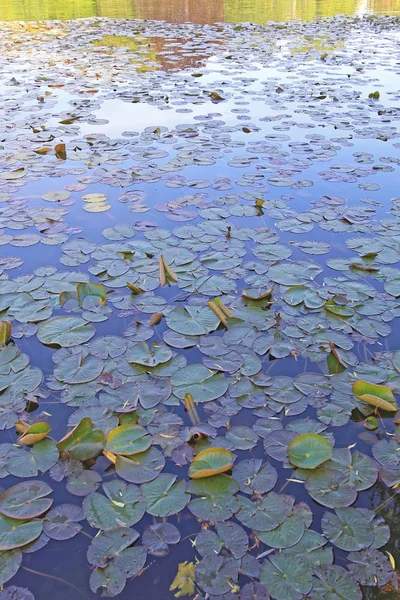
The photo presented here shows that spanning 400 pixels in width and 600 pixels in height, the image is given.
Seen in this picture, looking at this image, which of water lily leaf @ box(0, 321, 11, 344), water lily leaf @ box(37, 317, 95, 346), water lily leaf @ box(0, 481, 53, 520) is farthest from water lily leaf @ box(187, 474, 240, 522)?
water lily leaf @ box(0, 321, 11, 344)

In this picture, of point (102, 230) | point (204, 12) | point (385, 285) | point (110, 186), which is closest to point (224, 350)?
point (385, 285)

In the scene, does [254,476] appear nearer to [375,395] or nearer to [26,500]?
[375,395]

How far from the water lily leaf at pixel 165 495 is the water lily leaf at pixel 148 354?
24.8 inches

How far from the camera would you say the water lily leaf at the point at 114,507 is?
1688mm

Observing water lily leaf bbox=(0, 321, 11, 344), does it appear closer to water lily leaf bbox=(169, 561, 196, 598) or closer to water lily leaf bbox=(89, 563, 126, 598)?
water lily leaf bbox=(89, 563, 126, 598)

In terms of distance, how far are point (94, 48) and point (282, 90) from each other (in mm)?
6061

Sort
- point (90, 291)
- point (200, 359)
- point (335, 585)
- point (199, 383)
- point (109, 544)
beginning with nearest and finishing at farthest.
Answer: point (335, 585) < point (109, 544) < point (199, 383) < point (200, 359) < point (90, 291)

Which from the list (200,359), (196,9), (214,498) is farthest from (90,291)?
(196,9)

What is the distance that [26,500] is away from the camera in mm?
1754

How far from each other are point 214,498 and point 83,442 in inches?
23.2

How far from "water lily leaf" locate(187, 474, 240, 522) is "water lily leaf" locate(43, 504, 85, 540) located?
41cm

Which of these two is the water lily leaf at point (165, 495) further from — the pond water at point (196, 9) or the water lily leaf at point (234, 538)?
the pond water at point (196, 9)

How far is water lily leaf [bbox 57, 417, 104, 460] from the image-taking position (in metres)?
1.92

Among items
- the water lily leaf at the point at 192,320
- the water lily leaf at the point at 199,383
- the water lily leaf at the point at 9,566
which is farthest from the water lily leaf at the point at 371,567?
the water lily leaf at the point at 192,320
